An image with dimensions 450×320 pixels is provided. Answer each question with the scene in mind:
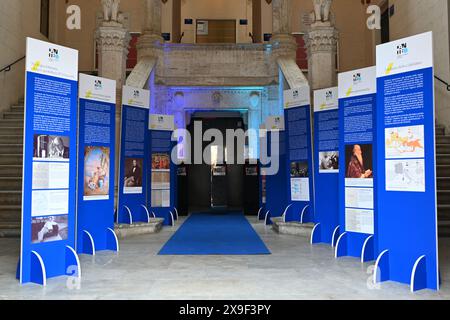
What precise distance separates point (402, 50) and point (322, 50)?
514 cm

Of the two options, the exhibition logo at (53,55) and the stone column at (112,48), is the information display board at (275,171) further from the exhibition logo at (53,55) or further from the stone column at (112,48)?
the exhibition logo at (53,55)

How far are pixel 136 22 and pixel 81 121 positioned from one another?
12981 mm

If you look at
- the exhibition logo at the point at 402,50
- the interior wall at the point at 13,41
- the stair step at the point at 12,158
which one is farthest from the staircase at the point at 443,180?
the interior wall at the point at 13,41

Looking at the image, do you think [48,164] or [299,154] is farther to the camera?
[299,154]

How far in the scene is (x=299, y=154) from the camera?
29.2 ft

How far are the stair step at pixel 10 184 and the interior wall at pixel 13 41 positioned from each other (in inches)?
133

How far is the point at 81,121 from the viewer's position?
22.2 ft

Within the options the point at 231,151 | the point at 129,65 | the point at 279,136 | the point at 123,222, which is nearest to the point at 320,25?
the point at 279,136

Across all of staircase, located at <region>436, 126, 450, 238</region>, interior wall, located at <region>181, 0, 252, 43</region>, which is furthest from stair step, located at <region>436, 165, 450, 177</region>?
interior wall, located at <region>181, 0, 252, 43</region>

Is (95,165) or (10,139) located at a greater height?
(10,139)

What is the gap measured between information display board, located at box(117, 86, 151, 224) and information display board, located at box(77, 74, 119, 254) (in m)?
1.61

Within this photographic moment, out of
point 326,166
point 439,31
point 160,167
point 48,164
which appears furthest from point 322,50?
point 48,164

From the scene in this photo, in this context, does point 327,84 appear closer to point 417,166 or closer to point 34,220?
point 417,166

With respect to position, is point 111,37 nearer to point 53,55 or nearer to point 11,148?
point 11,148
